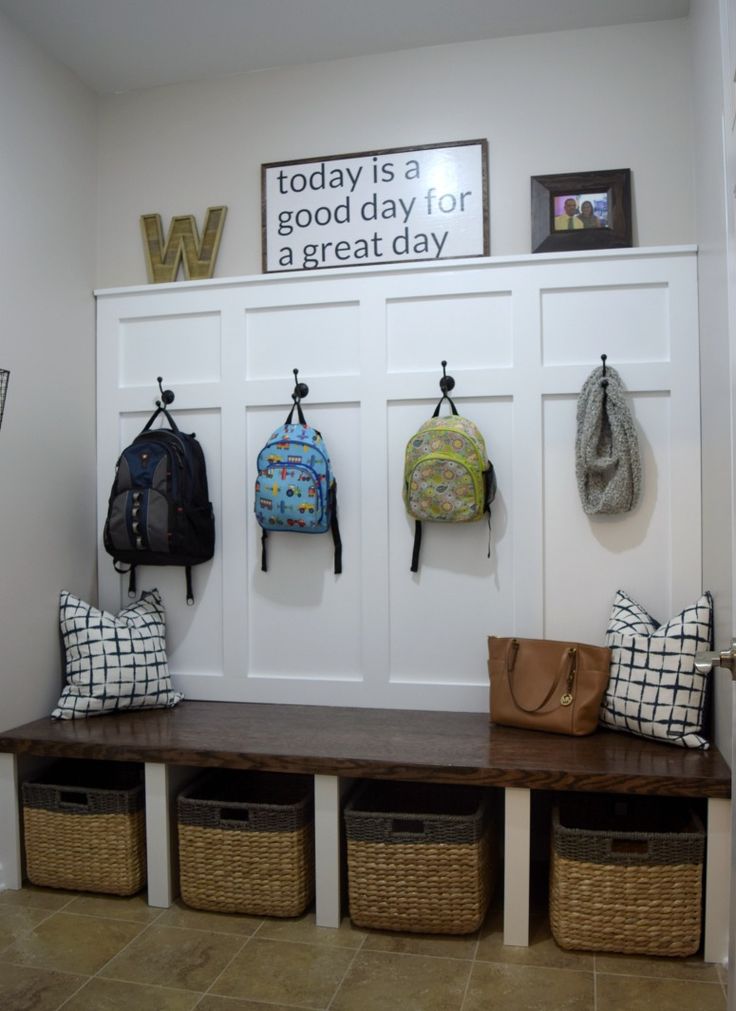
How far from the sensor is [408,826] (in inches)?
96.7

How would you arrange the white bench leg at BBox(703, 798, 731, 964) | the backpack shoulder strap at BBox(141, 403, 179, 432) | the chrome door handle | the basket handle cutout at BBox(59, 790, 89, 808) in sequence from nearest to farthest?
the chrome door handle
the white bench leg at BBox(703, 798, 731, 964)
the basket handle cutout at BBox(59, 790, 89, 808)
the backpack shoulder strap at BBox(141, 403, 179, 432)

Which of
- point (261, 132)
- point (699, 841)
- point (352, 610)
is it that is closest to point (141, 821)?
point (352, 610)

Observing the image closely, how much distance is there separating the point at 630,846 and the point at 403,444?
1364 millimetres

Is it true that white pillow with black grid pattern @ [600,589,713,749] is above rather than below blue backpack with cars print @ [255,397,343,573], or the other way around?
below

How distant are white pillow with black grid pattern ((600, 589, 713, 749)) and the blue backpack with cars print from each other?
99 centimetres

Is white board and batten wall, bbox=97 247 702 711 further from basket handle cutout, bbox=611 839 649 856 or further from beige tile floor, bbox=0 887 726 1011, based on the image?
beige tile floor, bbox=0 887 726 1011

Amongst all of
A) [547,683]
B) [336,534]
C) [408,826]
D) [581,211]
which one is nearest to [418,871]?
Answer: [408,826]

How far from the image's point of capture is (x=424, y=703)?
2.84 metres

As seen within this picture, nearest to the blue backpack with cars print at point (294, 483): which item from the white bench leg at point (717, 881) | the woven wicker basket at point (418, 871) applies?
the woven wicker basket at point (418, 871)

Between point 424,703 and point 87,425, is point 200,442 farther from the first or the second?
point 424,703

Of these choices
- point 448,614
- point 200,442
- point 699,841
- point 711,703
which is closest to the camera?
point 699,841

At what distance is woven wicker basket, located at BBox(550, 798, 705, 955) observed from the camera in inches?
86.1

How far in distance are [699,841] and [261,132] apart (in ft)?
8.59

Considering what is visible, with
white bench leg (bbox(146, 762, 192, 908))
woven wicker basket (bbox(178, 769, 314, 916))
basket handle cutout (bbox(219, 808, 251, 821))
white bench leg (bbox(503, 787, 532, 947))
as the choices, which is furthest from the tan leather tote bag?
white bench leg (bbox(146, 762, 192, 908))
